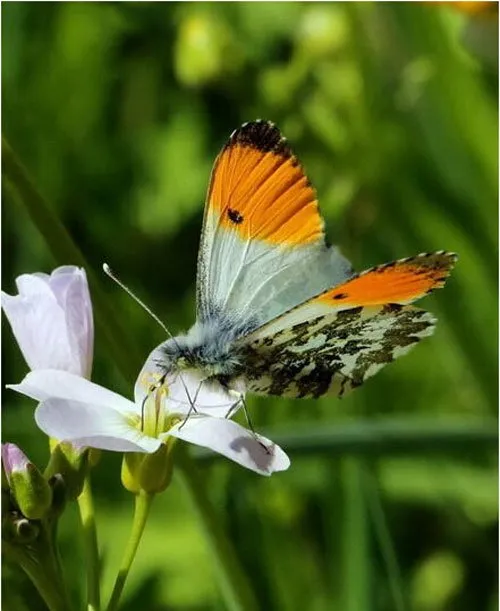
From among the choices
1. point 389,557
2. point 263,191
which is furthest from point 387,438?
point 263,191

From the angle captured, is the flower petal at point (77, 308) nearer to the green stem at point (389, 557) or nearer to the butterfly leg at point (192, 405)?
the butterfly leg at point (192, 405)

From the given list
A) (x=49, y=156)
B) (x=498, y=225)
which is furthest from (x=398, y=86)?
(x=49, y=156)

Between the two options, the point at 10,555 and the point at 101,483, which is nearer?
the point at 10,555

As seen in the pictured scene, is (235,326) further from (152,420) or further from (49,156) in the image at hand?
(49,156)

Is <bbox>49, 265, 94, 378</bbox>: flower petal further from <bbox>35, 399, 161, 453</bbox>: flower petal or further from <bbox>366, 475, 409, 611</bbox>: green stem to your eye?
<bbox>366, 475, 409, 611</bbox>: green stem

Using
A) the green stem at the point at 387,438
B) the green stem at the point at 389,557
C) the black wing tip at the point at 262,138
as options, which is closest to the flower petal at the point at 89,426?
the black wing tip at the point at 262,138

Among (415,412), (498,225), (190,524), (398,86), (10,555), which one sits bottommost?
(10,555)

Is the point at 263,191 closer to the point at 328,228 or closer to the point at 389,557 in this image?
the point at 389,557
